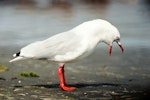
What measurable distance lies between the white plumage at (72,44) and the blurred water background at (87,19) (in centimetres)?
138

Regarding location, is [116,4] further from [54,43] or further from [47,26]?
[54,43]

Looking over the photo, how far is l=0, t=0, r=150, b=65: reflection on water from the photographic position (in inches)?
482

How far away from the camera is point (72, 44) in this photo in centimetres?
701

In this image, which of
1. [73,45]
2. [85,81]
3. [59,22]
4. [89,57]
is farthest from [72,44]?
[59,22]

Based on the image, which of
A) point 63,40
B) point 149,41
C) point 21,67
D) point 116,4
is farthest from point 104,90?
point 116,4

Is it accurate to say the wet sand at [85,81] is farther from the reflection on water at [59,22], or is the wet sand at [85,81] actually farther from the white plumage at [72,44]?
the reflection on water at [59,22]

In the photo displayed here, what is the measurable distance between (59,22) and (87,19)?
0.86 metres

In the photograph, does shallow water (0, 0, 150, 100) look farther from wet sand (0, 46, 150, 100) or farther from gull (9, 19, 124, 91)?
gull (9, 19, 124, 91)

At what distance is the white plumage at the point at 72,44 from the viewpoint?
6984 millimetres

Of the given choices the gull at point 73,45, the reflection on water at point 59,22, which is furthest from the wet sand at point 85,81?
the reflection on water at point 59,22

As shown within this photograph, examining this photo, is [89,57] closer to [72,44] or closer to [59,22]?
[72,44]

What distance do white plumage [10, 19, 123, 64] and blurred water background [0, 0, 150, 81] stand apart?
138 cm

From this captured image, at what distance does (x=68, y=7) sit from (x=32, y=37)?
26.0 feet

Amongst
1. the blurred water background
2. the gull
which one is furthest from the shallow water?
the gull
